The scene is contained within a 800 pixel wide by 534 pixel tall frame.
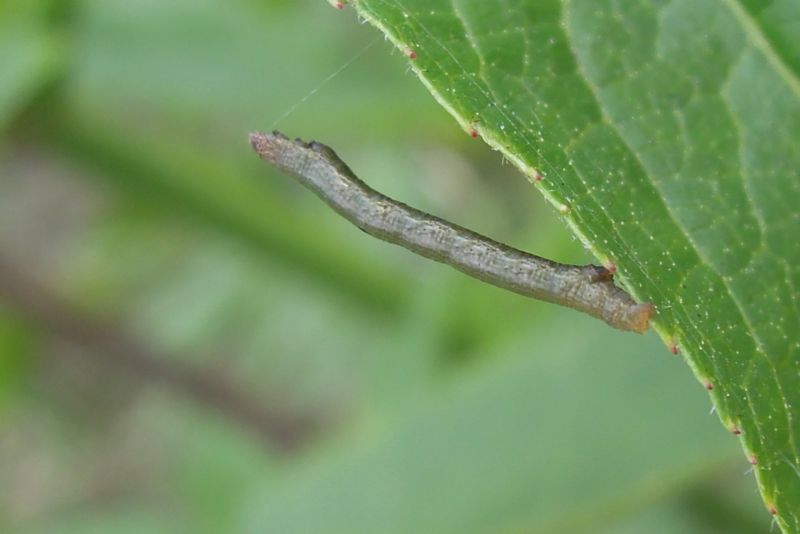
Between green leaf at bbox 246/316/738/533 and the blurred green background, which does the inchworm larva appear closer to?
the blurred green background

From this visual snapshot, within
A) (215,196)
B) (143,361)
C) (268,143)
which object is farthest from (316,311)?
(268,143)

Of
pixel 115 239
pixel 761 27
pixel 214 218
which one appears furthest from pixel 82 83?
pixel 761 27

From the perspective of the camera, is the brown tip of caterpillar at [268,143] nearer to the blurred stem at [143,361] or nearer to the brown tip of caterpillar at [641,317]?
the brown tip of caterpillar at [641,317]

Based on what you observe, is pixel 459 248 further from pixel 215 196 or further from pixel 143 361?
pixel 143 361

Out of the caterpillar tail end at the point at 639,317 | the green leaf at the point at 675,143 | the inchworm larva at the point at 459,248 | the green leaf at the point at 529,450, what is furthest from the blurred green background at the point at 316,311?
the caterpillar tail end at the point at 639,317

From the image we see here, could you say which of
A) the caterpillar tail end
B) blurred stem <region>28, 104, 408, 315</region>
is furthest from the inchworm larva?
Answer: blurred stem <region>28, 104, 408, 315</region>

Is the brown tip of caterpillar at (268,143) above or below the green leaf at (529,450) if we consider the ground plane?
above
